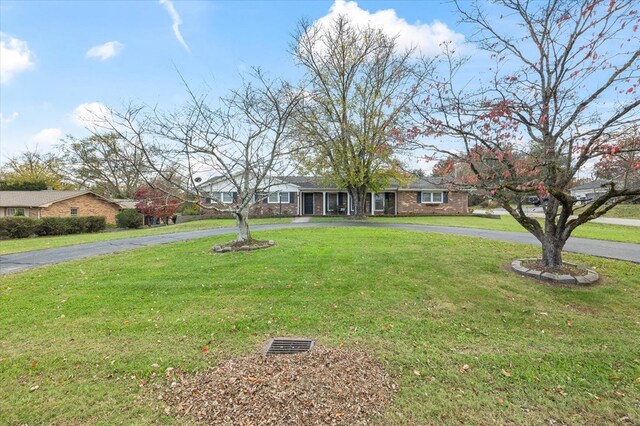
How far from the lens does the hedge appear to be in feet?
61.2

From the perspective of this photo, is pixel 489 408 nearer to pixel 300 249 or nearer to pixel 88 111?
pixel 300 249

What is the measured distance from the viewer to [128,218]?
26391 millimetres

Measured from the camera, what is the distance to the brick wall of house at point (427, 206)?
30047 millimetres

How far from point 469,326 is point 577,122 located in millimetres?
4661

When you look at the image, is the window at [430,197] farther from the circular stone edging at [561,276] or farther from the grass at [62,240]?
the circular stone edging at [561,276]

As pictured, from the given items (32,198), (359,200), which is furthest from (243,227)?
(32,198)

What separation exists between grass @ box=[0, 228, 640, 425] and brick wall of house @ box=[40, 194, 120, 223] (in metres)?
24.8

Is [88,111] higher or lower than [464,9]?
lower

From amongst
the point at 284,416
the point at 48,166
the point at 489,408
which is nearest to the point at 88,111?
the point at 284,416

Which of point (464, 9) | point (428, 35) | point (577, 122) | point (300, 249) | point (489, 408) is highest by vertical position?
point (428, 35)

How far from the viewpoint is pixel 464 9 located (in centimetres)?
709

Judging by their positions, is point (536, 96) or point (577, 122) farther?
point (536, 96)

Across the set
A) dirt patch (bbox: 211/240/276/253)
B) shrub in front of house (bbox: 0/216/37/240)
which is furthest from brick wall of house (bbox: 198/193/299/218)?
dirt patch (bbox: 211/240/276/253)

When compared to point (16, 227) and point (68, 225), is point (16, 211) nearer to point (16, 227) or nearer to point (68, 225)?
point (68, 225)
